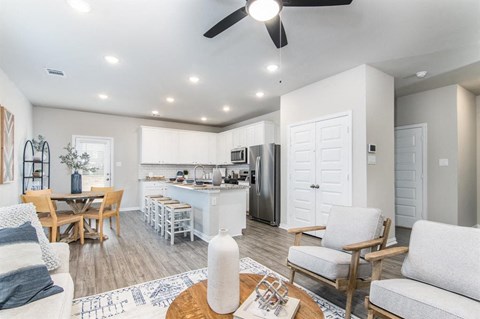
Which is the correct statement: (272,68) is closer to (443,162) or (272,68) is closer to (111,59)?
(111,59)

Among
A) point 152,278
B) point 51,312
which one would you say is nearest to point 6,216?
point 51,312

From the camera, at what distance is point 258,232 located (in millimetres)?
4551

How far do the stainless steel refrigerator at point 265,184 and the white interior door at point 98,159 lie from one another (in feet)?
13.4

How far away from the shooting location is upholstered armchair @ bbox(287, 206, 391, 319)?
1946 millimetres

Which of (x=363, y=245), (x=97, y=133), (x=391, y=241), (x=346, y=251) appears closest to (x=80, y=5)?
(x=363, y=245)

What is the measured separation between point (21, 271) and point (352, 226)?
2.62 meters

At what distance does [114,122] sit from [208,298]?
6.64m

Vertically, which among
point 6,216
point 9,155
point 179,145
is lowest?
point 6,216

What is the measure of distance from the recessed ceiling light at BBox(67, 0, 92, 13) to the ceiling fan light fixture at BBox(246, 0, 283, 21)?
1579 millimetres

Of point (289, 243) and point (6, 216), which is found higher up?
point (6, 216)

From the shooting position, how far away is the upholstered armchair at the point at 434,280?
1409 millimetres

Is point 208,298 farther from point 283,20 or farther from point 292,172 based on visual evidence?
point 292,172

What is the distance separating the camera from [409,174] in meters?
4.97

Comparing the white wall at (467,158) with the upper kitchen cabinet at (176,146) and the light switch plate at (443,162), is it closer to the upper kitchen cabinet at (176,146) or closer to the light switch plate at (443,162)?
the light switch plate at (443,162)
